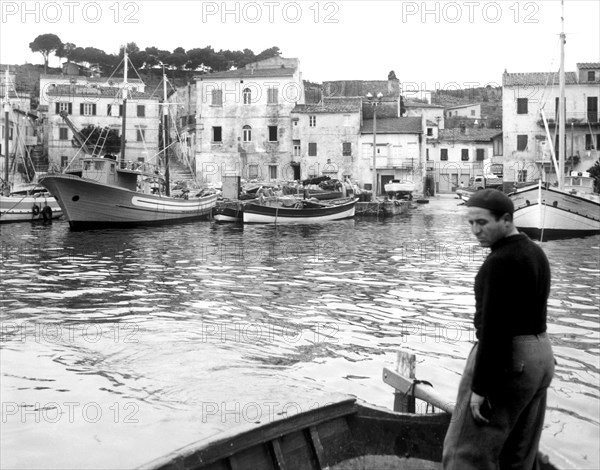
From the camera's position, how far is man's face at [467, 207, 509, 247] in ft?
12.8

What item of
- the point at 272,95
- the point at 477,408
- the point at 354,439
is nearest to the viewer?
the point at 477,408

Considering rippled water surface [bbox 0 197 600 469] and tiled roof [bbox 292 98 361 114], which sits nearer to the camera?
rippled water surface [bbox 0 197 600 469]

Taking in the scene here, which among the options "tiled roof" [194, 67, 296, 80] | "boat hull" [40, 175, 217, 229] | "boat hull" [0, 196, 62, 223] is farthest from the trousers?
"tiled roof" [194, 67, 296, 80]

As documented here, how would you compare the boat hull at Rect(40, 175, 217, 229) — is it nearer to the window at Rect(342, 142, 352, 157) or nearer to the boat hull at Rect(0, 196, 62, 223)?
the boat hull at Rect(0, 196, 62, 223)

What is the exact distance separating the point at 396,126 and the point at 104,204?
3167 cm

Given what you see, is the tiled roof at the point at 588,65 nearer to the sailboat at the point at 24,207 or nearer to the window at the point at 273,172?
the window at the point at 273,172

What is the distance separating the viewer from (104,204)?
3425cm

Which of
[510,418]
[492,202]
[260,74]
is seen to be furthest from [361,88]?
[510,418]

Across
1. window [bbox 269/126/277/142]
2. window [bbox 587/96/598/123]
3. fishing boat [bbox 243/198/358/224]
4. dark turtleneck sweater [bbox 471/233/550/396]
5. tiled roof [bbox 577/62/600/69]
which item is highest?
tiled roof [bbox 577/62/600/69]

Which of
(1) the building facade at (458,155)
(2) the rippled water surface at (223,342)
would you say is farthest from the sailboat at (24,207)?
(1) the building facade at (458,155)

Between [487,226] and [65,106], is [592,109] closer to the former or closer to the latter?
[65,106]

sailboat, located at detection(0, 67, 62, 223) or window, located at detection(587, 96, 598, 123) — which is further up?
window, located at detection(587, 96, 598, 123)

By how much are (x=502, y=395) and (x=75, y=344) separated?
789 centimetres

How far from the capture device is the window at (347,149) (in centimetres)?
5897
